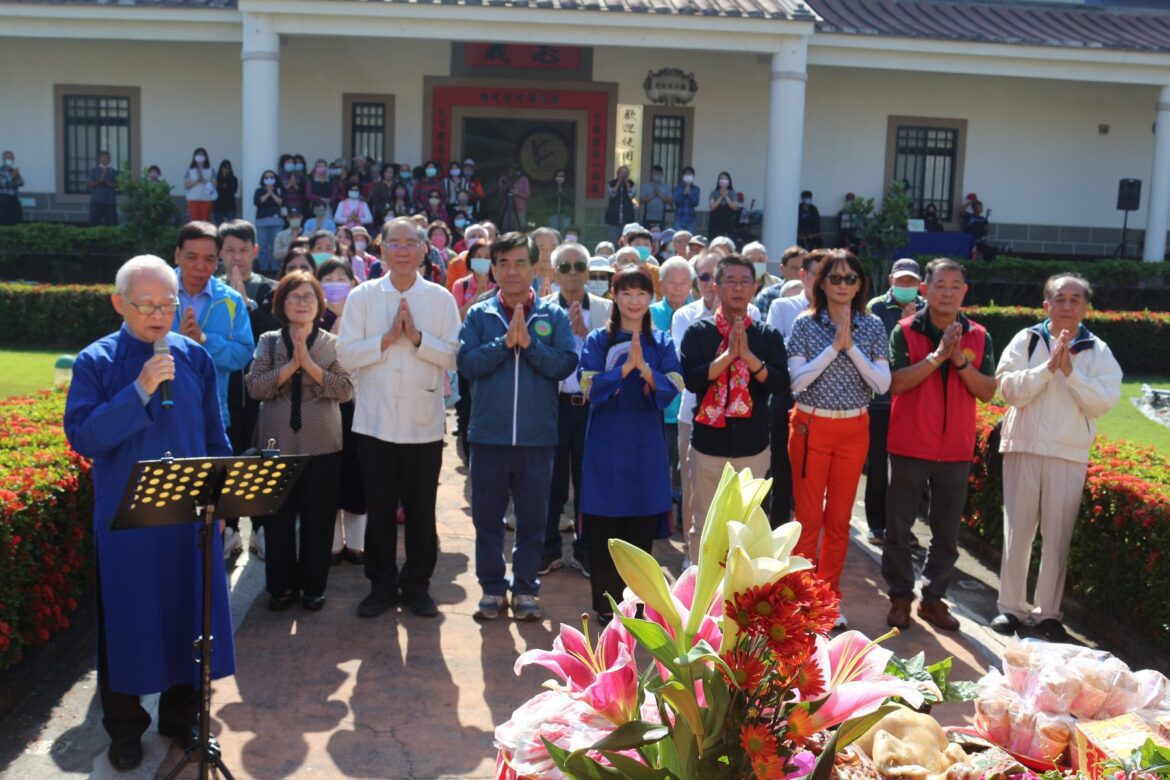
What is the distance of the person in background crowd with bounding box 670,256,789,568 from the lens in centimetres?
635

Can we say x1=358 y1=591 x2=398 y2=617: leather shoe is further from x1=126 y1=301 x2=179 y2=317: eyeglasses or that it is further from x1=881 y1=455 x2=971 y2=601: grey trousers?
x1=881 y1=455 x2=971 y2=601: grey trousers

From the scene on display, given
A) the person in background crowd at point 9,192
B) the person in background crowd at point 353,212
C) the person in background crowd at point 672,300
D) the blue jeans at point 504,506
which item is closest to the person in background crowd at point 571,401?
the person in background crowd at point 672,300

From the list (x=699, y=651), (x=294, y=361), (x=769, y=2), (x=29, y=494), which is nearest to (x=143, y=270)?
(x=29, y=494)

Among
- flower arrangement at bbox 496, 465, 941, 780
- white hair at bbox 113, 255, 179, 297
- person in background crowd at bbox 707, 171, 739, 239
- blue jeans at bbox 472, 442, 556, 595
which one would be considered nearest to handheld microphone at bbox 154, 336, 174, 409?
white hair at bbox 113, 255, 179, 297

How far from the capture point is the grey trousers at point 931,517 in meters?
6.60

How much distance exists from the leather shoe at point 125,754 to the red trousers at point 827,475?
3.34 m

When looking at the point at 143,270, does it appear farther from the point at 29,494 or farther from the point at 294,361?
the point at 294,361

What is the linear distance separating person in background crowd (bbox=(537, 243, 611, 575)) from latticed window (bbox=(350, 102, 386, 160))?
15529 mm

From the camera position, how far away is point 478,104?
22312 mm

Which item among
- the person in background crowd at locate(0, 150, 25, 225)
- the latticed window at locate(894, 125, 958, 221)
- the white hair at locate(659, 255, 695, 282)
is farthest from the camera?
the latticed window at locate(894, 125, 958, 221)

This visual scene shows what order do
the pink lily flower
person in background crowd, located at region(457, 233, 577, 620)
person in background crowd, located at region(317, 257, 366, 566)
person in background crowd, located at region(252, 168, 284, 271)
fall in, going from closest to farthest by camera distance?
the pink lily flower
person in background crowd, located at region(457, 233, 577, 620)
person in background crowd, located at region(317, 257, 366, 566)
person in background crowd, located at region(252, 168, 284, 271)

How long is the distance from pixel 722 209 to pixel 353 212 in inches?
248

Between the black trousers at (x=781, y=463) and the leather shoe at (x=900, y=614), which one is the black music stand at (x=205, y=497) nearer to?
the leather shoe at (x=900, y=614)

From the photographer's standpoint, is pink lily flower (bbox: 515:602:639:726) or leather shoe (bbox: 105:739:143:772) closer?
pink lily flower (bbox: 515:602:639:726)
